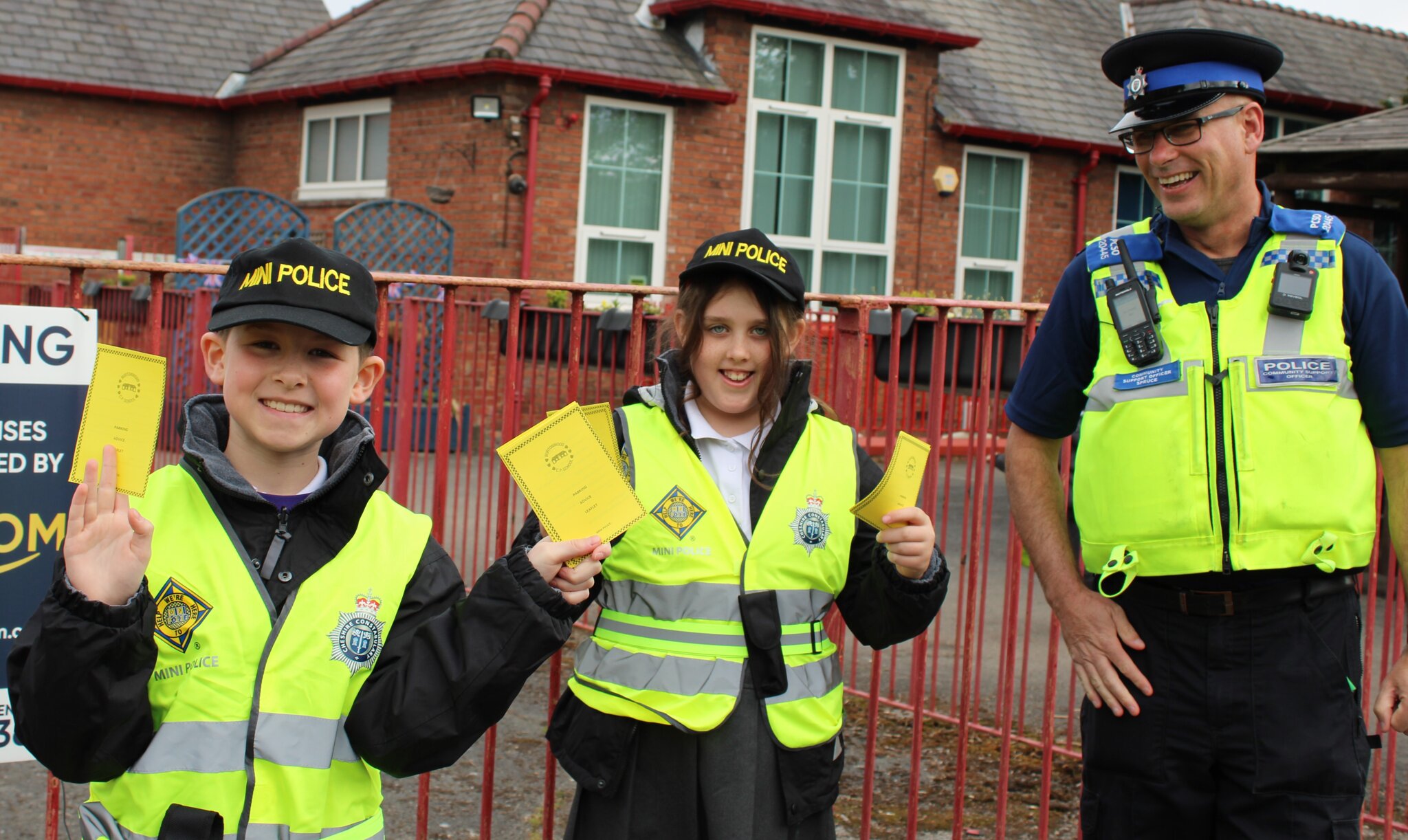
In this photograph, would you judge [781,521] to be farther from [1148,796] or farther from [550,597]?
[1148,796]

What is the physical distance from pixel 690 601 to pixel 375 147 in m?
14.0

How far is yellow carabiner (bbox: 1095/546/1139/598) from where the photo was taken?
284 centimetres

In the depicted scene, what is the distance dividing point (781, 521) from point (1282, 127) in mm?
18412

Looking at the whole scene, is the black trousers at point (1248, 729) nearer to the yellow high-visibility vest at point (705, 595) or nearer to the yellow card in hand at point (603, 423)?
the yellow high-visibility vest at point (705, 595)

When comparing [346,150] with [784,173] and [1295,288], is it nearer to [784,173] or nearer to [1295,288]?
[784,173]

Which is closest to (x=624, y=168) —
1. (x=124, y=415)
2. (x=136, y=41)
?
(x=136, y=41)

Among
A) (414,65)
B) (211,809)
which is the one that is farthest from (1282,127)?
(211,809)

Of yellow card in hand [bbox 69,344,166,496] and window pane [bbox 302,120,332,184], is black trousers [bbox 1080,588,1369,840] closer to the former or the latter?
yellow card in hand [bbox 69,344,166,496]

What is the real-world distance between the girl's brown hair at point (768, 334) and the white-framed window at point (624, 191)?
11.6 meters

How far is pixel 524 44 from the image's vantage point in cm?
1397

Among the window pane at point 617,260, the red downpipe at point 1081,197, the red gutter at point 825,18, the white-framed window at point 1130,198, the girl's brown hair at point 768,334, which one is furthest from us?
the white-framed window at point 1130,198

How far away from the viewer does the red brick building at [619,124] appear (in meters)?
14.4

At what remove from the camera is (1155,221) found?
3016 mm

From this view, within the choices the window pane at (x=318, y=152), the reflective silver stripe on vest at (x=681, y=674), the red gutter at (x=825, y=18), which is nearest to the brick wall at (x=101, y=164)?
the window pane at (x=318, y=152)
